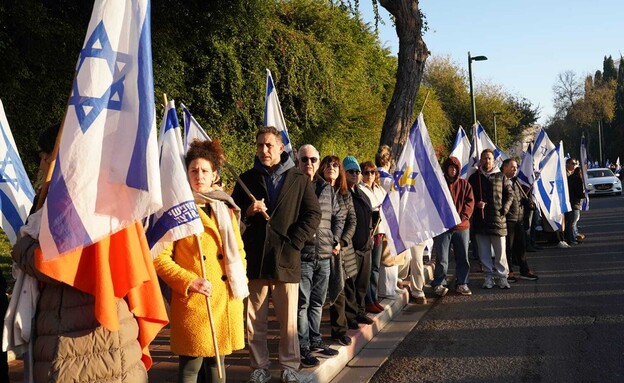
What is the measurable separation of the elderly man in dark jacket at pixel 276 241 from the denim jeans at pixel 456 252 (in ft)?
15.8

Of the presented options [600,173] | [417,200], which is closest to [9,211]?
[417,200]

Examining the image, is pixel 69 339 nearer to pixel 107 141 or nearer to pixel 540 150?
pixel 107 141

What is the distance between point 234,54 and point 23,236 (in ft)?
39.8

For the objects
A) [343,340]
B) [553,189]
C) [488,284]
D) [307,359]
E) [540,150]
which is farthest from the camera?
[540,150]

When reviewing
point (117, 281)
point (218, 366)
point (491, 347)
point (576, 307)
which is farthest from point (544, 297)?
point (117, 281)

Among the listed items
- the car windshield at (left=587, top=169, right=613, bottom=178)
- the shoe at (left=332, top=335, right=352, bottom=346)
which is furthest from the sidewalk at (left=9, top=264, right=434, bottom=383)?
the car windshield at (left=587, top=169, right=613, bottom=178)

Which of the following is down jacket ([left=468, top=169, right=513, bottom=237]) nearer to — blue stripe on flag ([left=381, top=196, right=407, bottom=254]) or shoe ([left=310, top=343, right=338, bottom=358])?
blue stripe on flag ([left=381, top=196, right=407, bottom=254])

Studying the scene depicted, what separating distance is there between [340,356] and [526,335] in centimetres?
227

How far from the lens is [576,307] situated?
29.4 feet

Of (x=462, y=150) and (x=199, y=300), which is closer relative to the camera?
(x=199, y=300)

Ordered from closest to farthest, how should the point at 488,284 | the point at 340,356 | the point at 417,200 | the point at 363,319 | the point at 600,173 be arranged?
the point at 340,356 < the point at 363,319 < the point at 417,200 < the point at 488,284 < the point at 600,173

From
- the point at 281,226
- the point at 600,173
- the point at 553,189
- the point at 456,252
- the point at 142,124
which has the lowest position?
the point at 600,173

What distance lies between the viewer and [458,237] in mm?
10281

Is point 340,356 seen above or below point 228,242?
below
